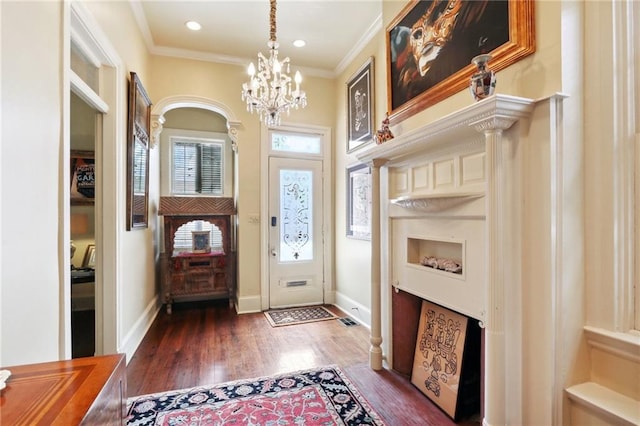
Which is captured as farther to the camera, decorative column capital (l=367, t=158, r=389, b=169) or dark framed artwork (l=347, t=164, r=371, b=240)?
dark framed artwork (l=347, t=164, r=371, b=240)

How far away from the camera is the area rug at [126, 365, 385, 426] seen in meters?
1.91

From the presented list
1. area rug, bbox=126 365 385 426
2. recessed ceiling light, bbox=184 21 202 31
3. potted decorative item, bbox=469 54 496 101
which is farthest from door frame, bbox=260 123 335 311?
potted decorative item, bbox=469 54 496 101

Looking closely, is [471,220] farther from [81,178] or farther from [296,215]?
[81,178]

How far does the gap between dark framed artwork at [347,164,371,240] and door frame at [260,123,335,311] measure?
458mm

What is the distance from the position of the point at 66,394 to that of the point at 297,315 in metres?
3.26

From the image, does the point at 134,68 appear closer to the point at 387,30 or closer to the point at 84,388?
the point at 387,30

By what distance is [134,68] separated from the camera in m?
3.08

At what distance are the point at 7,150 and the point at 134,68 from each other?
7.45ft

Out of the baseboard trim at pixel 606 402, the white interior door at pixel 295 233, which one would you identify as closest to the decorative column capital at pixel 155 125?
the white interior door at pixel 295 233

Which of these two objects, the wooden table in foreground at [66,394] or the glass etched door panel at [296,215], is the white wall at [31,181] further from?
the glass etched door panel at [296,215]

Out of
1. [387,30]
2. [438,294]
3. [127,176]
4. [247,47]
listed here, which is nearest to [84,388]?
[438,294]

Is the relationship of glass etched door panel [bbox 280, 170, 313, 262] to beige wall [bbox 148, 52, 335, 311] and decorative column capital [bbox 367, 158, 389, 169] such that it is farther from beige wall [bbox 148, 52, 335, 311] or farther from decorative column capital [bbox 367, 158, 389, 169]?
decorative column capital [bbox 367, 158, 389, 169]

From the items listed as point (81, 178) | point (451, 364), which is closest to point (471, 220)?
point (451, 364)

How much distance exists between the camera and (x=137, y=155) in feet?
9.93
